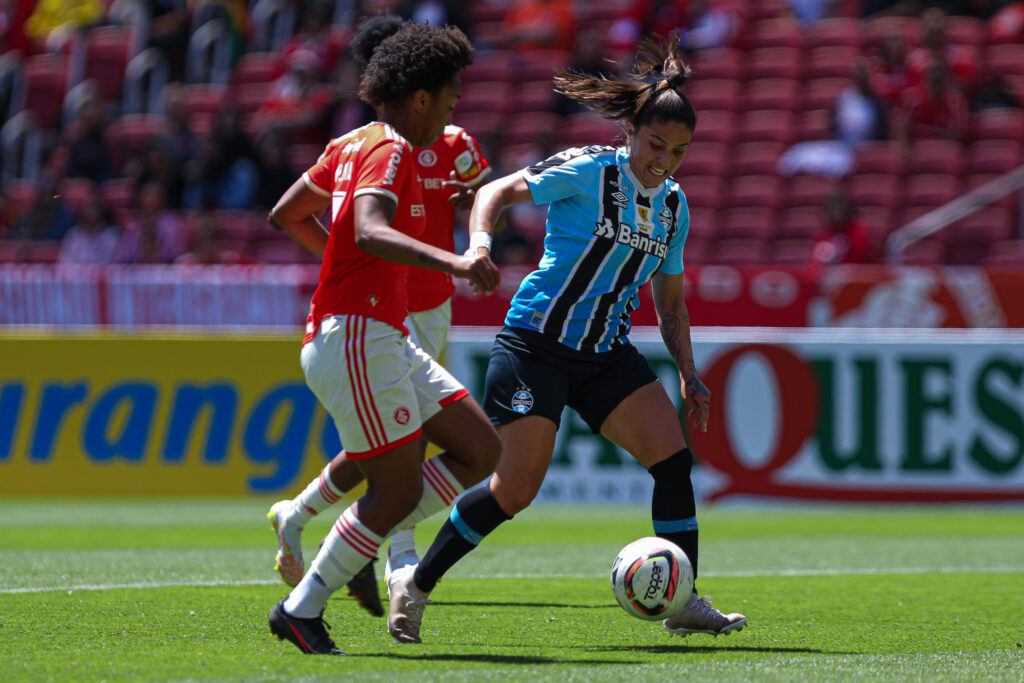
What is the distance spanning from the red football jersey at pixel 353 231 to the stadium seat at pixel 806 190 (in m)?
11.2

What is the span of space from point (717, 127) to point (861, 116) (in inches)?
71.8

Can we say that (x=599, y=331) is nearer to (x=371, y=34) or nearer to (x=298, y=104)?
(x=371, y=34)

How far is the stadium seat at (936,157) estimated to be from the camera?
15.2 meters

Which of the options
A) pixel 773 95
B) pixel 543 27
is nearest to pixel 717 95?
pixel 773 95

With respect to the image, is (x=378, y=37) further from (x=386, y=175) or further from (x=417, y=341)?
(x=386, y=175)

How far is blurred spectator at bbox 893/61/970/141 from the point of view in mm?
15359

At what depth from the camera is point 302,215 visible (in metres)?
5.33

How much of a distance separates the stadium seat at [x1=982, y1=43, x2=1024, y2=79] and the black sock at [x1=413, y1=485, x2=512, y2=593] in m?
12.1

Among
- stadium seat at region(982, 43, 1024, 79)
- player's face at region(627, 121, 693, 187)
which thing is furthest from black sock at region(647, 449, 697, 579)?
stadium seat at region(982, 43, 1024, 79)

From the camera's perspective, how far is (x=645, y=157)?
5488mm

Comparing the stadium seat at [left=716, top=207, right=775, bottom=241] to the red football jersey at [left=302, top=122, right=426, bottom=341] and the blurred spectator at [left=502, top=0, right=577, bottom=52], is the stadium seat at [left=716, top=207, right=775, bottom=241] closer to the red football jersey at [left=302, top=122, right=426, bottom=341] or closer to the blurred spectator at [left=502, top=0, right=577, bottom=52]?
the blurred spectator at [left=502, top=0, right=577, bottom=52]

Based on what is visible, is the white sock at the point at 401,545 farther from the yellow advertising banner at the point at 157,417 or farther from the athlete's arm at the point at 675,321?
the yellow advertising banner at the point at 157,417

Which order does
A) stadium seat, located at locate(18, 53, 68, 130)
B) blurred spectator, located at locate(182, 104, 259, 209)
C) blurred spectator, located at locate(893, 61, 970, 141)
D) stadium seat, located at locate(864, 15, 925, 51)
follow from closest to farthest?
blurred spectator, located at locate(893, 61, 970, 141), stadium seat, located at locate(864, 15, 925, 51), blurred spectator, located at locate(182, 104, 259, 209), stadium seat, located at locate(18, 53, 68, 130)

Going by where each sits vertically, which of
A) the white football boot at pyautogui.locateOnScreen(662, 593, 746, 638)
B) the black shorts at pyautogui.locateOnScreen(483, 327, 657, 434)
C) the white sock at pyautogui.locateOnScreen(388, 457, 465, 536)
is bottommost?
the white football boot at pyautogui.locateOnScreen(662, 593, 746, 638)
